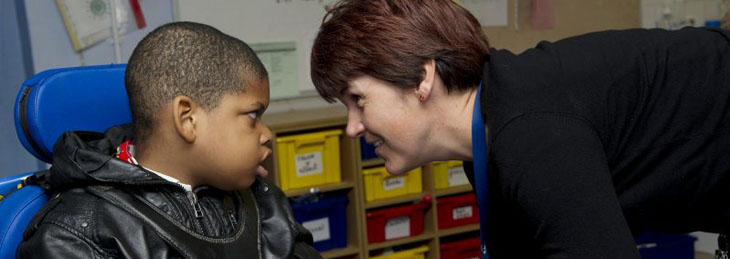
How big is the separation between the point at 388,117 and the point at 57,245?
580 millimetres

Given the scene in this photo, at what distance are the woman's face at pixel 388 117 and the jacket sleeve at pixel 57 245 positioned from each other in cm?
47

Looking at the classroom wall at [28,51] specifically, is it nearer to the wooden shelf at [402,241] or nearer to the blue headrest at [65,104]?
the blue headrest at [65,104]

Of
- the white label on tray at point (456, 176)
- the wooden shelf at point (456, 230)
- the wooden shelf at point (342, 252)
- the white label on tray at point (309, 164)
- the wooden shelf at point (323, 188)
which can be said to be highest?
the white label on tray at point (309, 164)

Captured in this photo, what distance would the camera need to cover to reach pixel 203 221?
4.31 feet

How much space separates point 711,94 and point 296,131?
6.30 feet

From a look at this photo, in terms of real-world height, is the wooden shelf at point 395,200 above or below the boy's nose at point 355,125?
below

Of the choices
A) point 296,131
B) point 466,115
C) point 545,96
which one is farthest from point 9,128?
point 545,96

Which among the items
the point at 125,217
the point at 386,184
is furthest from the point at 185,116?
the point at 386,184

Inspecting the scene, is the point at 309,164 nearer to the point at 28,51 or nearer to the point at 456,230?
the point at 456,230

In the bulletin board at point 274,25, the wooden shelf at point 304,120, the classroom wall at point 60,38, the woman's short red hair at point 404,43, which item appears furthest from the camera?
the bulletin board at point 274,25

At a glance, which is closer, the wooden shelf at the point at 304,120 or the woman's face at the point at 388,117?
the woman's face at the point at 388,117

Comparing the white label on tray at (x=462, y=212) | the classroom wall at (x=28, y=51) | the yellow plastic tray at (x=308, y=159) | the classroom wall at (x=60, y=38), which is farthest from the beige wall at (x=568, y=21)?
the classroom wall at (x=28, y=51)

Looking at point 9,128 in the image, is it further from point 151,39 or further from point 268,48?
point 151,39

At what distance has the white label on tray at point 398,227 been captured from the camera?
297 cm
